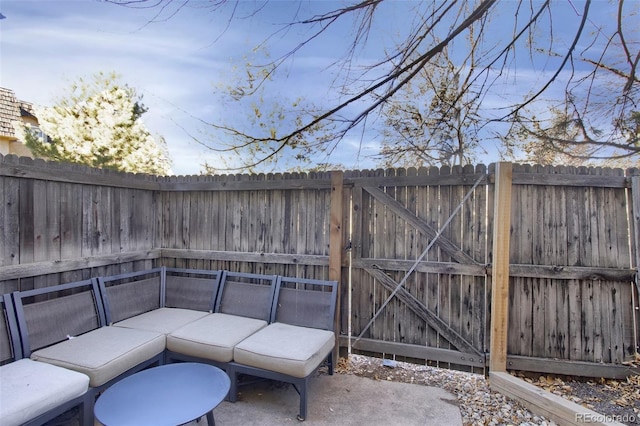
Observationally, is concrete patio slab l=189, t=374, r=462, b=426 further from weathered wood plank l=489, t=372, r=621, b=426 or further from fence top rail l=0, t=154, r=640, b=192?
fence top rail l=0, t=154, r=640, b=192

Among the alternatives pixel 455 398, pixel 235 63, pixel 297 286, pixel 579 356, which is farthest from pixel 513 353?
pixel 235 63

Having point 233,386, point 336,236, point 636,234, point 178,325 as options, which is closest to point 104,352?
point 178,325

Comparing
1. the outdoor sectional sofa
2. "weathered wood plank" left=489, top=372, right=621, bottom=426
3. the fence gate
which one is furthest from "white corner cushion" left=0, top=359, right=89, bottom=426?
"weathered wood plank" left=489, top=372, right=621, bottom=426

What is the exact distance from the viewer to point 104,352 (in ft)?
7.38

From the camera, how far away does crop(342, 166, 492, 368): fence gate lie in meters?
2.85

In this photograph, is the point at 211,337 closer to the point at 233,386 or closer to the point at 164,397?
the point at 233,386

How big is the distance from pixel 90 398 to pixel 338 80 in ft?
10.4

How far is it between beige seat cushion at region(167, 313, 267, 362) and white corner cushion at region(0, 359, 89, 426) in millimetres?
712

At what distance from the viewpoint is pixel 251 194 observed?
11.4 ft

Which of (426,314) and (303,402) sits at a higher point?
(426,314)

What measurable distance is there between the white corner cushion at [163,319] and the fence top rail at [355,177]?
1.40 m

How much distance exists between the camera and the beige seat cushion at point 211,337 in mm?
2484

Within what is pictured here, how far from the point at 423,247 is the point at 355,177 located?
978 millimetres

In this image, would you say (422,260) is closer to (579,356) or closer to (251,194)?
(579,356)
